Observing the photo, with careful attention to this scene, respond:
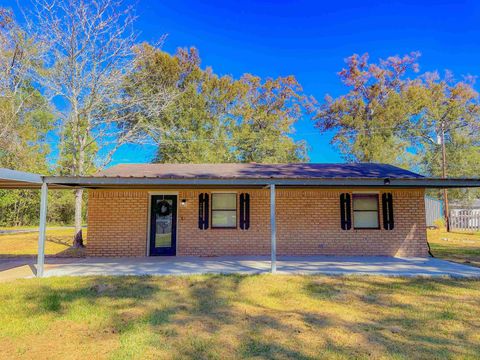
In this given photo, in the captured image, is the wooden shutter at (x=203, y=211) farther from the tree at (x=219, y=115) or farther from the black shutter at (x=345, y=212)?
the tree at (x=219, y=115)

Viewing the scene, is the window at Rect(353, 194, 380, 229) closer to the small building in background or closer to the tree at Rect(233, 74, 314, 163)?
the tree at Rect(233, 74, 314, 163)

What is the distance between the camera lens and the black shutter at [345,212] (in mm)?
9867

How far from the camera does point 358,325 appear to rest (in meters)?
4.20

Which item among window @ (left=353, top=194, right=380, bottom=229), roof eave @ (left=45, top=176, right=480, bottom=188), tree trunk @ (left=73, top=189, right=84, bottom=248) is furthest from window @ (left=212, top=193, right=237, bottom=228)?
tree trunk @ (left=73, top=189, right=84, bottom=248)

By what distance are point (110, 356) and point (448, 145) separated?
94.4 ft

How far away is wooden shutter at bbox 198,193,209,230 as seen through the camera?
32.2 feet

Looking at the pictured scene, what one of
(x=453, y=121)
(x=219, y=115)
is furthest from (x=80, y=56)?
(x=453, y=121)

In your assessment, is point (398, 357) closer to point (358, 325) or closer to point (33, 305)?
point (358, 325)

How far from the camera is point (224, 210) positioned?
1001 cm

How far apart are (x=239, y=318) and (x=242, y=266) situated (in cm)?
345

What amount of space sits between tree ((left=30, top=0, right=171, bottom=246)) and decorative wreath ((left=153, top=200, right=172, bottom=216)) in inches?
175

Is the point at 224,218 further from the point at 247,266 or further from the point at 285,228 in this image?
the point at 247,266

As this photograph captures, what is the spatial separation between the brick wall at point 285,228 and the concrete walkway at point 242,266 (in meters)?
0.54

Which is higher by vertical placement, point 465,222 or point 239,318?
Result: point 465,222
